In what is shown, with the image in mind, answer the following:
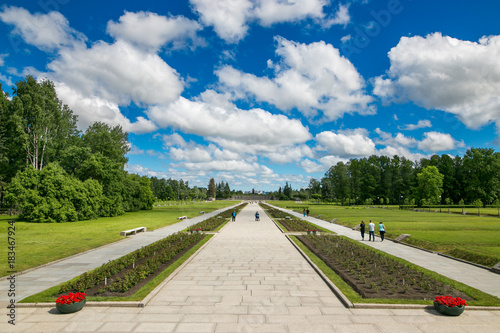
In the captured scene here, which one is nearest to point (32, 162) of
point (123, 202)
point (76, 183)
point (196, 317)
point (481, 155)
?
point (76, 183)

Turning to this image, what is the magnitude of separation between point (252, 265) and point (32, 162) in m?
42.6

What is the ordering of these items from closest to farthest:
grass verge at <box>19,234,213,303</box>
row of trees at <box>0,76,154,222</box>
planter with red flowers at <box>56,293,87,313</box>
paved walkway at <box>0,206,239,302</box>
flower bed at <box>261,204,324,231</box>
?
planter with red flowers at <box>56,293,87,313</box> → grass verge at <box>19,234,213,303</box> → paved walkway at <box>0,206,239,302</box> → flower bed at <box>261,204,324,231</box> → row of trees at <box>0,76,154,222</box>

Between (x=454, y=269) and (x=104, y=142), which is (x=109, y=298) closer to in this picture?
(x=454, y=269)

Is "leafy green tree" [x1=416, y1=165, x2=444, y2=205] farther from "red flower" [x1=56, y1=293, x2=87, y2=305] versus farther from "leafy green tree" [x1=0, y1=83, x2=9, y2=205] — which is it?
"leafy green tree" [x1=0, y1=83, x2=9, y2=205]

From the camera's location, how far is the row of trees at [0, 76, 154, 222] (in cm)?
3503

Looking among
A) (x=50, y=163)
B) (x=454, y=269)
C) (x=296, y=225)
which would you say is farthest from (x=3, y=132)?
(x=454, y=269)

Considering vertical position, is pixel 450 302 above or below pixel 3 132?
below

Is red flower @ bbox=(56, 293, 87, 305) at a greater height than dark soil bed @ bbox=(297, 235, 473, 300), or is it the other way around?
red flower @ bbox=(56, 293, 87, 305)

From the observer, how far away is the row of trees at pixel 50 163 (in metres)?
35.0

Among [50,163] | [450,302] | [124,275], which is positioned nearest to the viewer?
[450,302]

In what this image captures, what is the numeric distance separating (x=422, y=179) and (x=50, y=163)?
84.5 metres

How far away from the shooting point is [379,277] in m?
11.0

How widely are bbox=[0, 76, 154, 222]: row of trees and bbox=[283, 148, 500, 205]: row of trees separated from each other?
74014mm

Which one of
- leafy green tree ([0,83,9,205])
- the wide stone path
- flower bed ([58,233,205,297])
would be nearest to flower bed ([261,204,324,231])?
flower bed ([58,233,205,297])
